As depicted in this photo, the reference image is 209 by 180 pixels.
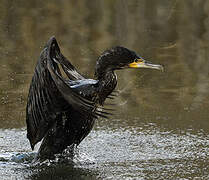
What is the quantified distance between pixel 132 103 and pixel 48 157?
1932 mm

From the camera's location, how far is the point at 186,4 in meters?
12.9

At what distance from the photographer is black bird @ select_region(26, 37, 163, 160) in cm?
516

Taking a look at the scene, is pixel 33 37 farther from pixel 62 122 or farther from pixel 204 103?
pixel 62 122

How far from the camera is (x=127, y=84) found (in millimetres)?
8047

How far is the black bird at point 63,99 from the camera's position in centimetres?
516

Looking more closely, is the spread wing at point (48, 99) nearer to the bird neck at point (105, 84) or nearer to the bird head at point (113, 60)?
the bird neck at point (105, 84)

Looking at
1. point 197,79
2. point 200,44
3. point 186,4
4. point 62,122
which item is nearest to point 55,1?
point 186,4

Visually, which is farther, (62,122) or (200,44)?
(200,44)

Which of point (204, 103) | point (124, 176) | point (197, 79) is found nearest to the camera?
point (124, 176)

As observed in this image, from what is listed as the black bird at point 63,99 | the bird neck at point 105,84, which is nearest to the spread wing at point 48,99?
the black bird at point 63,99

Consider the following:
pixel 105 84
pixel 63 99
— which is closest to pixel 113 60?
pixel 105 84

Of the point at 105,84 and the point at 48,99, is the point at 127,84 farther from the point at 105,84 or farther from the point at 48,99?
the point at 48,99

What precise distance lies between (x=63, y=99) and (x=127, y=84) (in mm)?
2746

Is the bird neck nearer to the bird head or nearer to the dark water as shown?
the bird head
